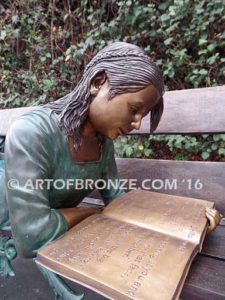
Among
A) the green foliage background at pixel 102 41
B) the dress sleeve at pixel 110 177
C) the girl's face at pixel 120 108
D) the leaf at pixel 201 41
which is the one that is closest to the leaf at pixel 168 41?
the green foliage background at pixel 102 41

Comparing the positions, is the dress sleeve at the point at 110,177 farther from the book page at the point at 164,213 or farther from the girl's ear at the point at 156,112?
the girl's ear at the point at 156,112

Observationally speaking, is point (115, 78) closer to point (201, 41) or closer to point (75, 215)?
point (75, 215)

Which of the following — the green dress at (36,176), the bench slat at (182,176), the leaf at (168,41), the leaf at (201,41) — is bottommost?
the bench slat at (182,176)

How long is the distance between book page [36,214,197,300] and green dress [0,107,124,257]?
0.06m

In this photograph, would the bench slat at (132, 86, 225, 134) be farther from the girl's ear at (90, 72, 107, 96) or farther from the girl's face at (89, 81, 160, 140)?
the girl's ear at (90, 72, 107, 96)

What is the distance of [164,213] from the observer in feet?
3.05

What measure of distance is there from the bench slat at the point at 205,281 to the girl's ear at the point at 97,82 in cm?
53

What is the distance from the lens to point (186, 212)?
3.07 ft

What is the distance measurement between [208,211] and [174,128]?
514mm

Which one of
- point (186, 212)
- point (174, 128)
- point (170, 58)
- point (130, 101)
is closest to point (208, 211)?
point (186, 212)

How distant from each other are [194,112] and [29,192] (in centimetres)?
80

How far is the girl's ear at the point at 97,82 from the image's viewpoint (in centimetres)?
84

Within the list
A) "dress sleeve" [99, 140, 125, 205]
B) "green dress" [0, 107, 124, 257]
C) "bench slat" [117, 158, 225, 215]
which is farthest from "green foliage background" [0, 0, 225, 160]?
"green dress" [0, 107, 124, 257]

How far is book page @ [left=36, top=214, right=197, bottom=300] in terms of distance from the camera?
0.62 meters
